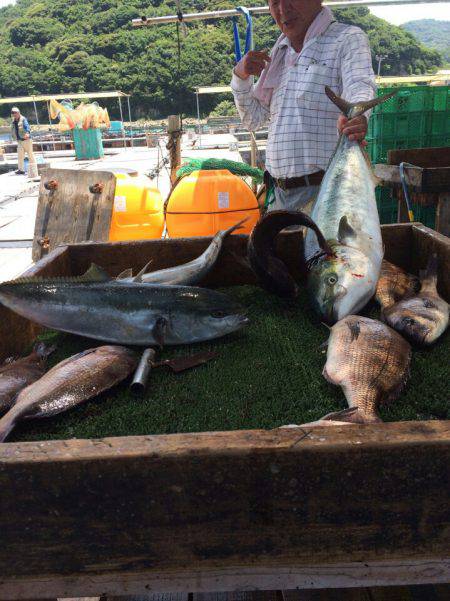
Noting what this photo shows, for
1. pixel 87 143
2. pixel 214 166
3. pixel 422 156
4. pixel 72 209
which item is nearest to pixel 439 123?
pixel 422 156

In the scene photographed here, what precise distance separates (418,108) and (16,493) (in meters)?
7.26

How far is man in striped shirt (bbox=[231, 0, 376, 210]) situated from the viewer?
3527mm

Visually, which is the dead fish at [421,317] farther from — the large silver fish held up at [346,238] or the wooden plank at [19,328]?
the wooden plank at [19,328]

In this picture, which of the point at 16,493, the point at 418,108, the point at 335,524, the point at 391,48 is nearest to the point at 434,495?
the point at 335,524

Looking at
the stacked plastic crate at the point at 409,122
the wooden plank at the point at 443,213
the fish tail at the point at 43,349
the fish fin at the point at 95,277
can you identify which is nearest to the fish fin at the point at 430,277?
the fish fin at the point at 95,277

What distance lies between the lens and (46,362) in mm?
2162

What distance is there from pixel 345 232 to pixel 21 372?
1.61m

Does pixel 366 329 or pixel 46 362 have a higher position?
pixel 366 329

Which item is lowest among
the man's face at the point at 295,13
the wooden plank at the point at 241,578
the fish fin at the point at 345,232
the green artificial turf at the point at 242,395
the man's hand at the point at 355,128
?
the wooden plank at the point at 241,578

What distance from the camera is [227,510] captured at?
1.16m

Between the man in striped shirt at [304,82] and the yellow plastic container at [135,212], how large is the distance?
100 inches

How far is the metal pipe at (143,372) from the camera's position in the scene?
1.75 metres

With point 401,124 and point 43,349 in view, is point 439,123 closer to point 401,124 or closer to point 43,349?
point 401,124

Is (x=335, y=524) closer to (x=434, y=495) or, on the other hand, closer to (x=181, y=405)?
(x=434, y=495)
